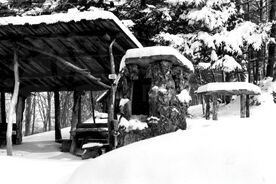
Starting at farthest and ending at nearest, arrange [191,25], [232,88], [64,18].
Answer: [191,25]
[232,88]
[64,18]

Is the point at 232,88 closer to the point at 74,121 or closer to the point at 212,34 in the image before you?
the point at 212,34

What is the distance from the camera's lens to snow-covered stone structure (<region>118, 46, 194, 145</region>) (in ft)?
32.6

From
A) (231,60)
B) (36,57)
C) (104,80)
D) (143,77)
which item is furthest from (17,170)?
(231,60)

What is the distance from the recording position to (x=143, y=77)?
10820 millimetres

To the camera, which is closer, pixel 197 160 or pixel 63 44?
pixel 197 160

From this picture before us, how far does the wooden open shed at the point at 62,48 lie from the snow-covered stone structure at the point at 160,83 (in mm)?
1173

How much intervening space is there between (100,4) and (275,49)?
30.0 ft

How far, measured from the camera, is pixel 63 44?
41.0ft

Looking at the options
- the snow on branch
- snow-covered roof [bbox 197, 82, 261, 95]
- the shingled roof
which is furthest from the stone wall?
the snow on branch

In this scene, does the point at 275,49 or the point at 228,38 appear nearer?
the point at 228,38

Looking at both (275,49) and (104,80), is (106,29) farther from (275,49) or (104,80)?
(275,49)

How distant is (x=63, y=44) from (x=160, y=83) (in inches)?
158

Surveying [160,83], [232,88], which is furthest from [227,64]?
[160,83]

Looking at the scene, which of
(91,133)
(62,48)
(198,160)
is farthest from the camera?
(91,133)
